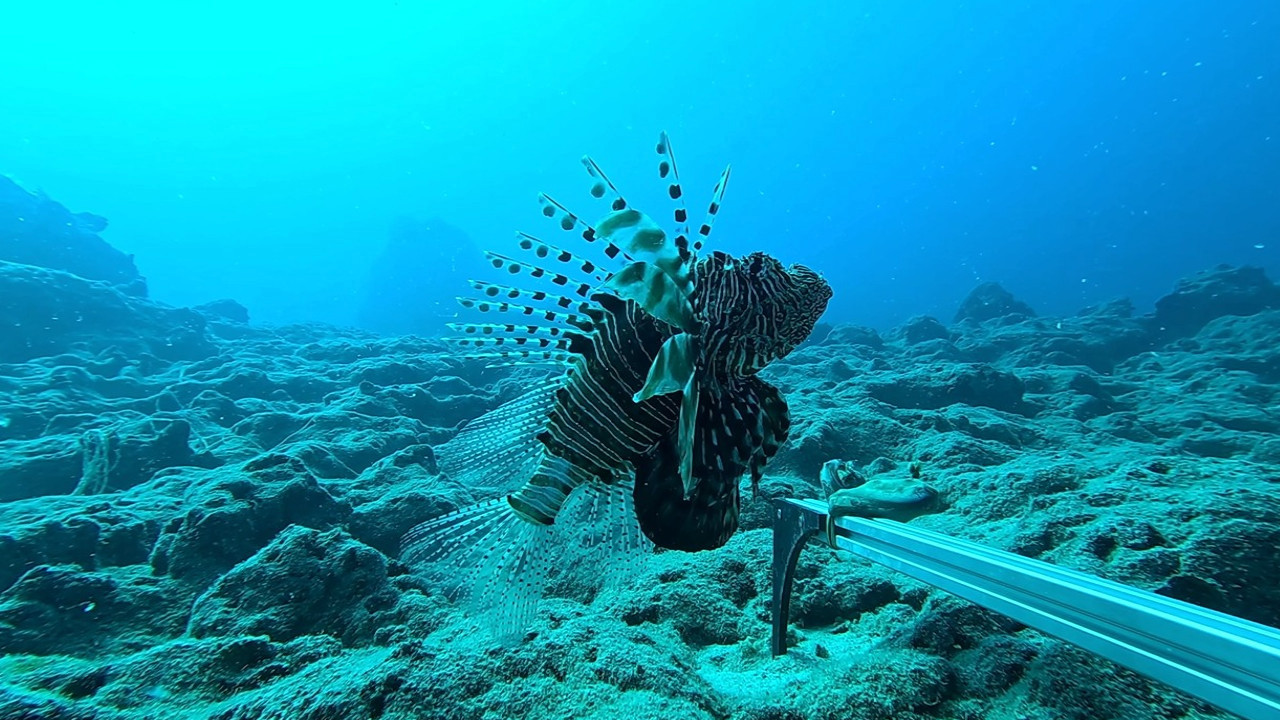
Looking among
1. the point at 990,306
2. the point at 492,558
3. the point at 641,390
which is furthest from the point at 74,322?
the point at 990,306

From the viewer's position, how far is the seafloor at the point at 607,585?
1.76 m

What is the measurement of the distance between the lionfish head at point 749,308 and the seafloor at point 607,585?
3.81 ft

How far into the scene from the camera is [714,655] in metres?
2.37

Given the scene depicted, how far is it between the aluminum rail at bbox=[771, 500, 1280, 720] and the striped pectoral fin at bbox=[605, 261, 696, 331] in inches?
38.5

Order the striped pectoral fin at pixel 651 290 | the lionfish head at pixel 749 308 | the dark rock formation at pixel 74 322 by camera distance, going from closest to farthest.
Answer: the striped pectoral fin at pixel 651 290, the lionfish head at pixel 749 308, the dark rock formation at pixel 74 322

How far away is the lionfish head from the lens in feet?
5.54

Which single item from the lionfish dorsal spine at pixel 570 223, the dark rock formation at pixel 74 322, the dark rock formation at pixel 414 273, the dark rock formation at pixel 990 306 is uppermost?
the dark rock formation at pixel 414 273

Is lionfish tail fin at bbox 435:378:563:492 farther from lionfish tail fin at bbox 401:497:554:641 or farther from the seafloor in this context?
the seafloor

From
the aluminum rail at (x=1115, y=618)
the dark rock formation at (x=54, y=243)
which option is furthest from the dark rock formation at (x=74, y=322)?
the aluminum rail at (x=1115, y=618)

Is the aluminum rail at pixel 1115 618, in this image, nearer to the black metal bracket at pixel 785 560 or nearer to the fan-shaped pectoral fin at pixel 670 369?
the black metal bracket at pixel 785 560

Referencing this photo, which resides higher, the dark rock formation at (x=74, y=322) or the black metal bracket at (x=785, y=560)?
the dark rock formation at (x=74, y=322)

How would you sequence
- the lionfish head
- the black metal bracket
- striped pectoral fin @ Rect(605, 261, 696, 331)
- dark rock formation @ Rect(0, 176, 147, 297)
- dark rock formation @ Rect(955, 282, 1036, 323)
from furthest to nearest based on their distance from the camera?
1. dark rock formation @ Rect(955, 282, 1036, 323)
2. dark rock formation @ Rect(0, 176, 147, 297)
3. the black metal bracket
4. the lionfish head
5. striped pectoral fin @ Rect(605, 261, 696, 331)

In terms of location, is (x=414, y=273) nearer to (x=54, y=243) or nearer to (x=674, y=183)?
(x=54, y=243)

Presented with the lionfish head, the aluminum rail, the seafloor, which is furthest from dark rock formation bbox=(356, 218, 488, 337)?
the aluminum rail
